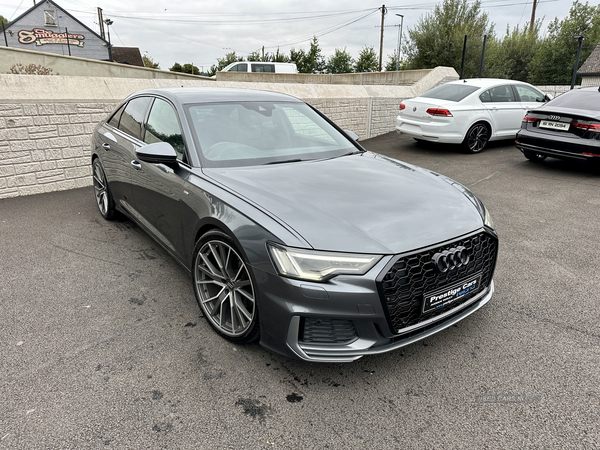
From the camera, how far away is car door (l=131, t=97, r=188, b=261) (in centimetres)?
312

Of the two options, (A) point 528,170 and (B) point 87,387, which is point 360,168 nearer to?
(B) point 87,387

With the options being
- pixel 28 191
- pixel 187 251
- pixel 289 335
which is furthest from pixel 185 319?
pixel 28 191

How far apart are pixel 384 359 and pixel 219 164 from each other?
176 centimetres

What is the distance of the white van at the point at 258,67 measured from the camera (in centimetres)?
2355

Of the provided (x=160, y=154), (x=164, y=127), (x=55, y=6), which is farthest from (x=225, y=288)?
(x=55, y=6)

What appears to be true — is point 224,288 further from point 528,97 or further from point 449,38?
point 449,38

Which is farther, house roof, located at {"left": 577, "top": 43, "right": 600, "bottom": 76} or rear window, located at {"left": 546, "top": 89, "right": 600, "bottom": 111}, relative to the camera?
house roof, located at {"left": 577, "top": 43, "right": 600, "bottom": 76}

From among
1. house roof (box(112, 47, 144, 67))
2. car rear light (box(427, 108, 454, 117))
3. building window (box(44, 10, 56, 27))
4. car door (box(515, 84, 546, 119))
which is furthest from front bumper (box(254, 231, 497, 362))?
house roof (box(112, 47, 144, 67))

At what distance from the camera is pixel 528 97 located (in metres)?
10.0

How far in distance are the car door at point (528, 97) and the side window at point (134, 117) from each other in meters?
9.01

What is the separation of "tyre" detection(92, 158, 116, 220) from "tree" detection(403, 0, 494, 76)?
115ft

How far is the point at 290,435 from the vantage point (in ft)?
6.72

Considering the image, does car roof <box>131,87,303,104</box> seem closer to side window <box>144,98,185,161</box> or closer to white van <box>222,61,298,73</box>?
side window <box>144,98,185,161</box>

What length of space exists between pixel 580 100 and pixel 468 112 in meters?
2.06
